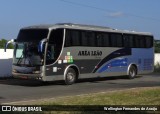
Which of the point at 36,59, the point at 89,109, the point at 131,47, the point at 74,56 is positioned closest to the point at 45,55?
the point at 36,59

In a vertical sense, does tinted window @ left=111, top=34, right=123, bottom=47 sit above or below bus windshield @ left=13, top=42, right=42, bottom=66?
above

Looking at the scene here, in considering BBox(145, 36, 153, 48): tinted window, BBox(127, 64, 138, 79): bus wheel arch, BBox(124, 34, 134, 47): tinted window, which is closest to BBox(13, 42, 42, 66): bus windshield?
BBox(124, 34, 134, 47): tinted window

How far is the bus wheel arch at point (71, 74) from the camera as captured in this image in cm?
2323

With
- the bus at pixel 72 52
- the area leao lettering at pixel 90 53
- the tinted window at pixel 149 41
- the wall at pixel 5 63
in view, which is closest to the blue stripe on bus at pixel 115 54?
the bus at pixel 72 52

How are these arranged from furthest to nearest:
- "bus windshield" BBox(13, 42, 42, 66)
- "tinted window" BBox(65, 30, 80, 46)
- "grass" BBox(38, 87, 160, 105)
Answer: "tinted window" BBox(65, 30, 80, 46) < "bus windshield" BBox(13, 42, 42, 66) < "grass" BBox(38, 87, 160, 105)

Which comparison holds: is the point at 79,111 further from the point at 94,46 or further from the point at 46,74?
the point at 94,46

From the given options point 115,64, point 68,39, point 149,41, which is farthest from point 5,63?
point 149,41

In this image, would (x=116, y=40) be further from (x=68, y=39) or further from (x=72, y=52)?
(x=68, y=39)

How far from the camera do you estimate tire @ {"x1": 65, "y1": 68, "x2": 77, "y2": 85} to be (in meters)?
23.3

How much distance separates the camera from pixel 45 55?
2181 centimetres

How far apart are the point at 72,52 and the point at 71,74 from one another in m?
1.16

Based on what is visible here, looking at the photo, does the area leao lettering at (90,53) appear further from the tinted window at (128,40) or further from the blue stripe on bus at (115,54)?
the tinted window at (128,40)

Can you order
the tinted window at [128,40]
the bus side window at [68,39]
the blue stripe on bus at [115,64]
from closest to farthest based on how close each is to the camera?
the bus side window at [68,39]
the blue stripe on bus at [115,64]
the tinted window at [128,40]

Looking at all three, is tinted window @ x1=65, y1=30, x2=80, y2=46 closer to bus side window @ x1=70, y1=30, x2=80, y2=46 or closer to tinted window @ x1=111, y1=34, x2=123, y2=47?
bus side window @ x1=70, y1=30, x2=80, y2=46
